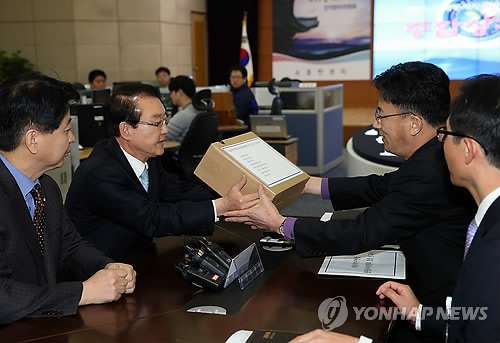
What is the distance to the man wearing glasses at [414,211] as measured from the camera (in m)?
1.96

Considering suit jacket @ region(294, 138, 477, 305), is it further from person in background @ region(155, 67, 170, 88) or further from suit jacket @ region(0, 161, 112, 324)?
person in background @ region(155, 67, 170, 88)

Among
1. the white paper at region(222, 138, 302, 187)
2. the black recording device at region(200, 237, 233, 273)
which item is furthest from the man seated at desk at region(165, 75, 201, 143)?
the black recording device at region(200, 237, 233, 273)

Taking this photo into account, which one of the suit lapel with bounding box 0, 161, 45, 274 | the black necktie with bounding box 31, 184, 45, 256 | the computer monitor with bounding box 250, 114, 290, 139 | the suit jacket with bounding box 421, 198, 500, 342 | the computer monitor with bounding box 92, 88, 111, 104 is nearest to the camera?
the suit jacket with bounding box 421, 198, 500, 342

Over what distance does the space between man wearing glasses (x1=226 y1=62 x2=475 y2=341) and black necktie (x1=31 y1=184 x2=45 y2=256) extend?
0.70 meters

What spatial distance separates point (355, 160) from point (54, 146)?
2830mm

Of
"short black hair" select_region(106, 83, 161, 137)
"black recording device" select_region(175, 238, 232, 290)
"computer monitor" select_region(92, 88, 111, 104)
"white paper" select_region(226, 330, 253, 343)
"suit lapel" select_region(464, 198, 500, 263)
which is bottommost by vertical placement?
"white paper" select_region(226, 330, 253, 343)

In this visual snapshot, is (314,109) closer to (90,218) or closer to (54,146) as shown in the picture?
(90,218)

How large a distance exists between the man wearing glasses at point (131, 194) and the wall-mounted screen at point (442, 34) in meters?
9.92

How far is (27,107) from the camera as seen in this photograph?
1.74m

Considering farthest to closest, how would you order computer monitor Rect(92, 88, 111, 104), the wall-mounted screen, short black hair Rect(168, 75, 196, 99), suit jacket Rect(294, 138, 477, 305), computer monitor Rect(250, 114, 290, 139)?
1. the wall-mounted screen
2. computer monitor Rect(250, 114, 290, 139)
3. computer monitor Rect(92, 88, 111, 104)
4. short black hair Rect(168, 75, 196, 99)
5. suit jacket Rect(294, 138, 477, 305)

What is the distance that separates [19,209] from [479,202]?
126cm

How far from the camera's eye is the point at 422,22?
38.2 feet

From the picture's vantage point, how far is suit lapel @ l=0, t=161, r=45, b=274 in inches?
67.6

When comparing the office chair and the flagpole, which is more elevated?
the flagpole
